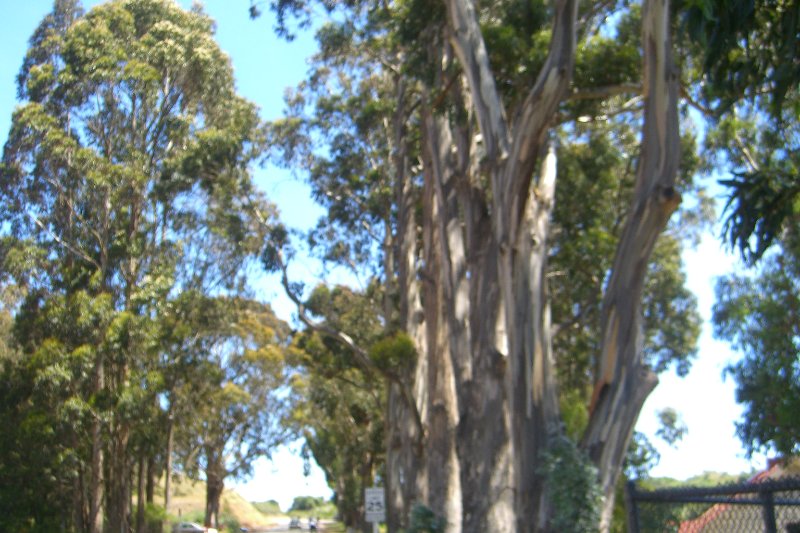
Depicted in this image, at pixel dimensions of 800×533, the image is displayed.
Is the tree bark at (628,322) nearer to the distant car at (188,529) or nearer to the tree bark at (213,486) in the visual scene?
the distant car at (188,529)

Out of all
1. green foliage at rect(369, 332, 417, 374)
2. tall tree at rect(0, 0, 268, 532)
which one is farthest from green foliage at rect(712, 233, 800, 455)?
tall tree at rect(0, 0, 268, 532)

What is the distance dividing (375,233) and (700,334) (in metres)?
10.8

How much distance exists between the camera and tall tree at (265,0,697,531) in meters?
9.64

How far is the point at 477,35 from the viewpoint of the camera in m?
13.9

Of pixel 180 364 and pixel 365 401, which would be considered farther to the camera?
pixel 365 401

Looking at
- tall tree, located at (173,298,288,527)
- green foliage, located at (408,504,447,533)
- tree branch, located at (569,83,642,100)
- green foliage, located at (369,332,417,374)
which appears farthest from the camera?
tall tree, located at (173,298,288,527)

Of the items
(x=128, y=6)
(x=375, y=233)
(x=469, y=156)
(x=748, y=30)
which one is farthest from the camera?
(x=128, y=6)

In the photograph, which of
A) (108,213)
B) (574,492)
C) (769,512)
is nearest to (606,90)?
(574,492)

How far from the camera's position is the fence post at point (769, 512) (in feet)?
16.6

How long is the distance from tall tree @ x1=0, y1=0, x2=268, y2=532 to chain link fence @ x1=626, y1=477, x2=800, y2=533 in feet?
74.3

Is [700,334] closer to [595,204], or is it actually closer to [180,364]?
[595,204]

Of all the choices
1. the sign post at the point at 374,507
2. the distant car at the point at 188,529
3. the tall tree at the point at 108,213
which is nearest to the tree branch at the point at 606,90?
the sign post at the point at 374,507

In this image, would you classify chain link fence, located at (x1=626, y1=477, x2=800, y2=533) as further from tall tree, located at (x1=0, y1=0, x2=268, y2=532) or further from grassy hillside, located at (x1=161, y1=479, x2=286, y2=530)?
grassy hillside, located at (x1=161, y1=479, x2=286, y2=530)

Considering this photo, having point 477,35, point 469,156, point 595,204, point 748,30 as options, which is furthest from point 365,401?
point 748,30
